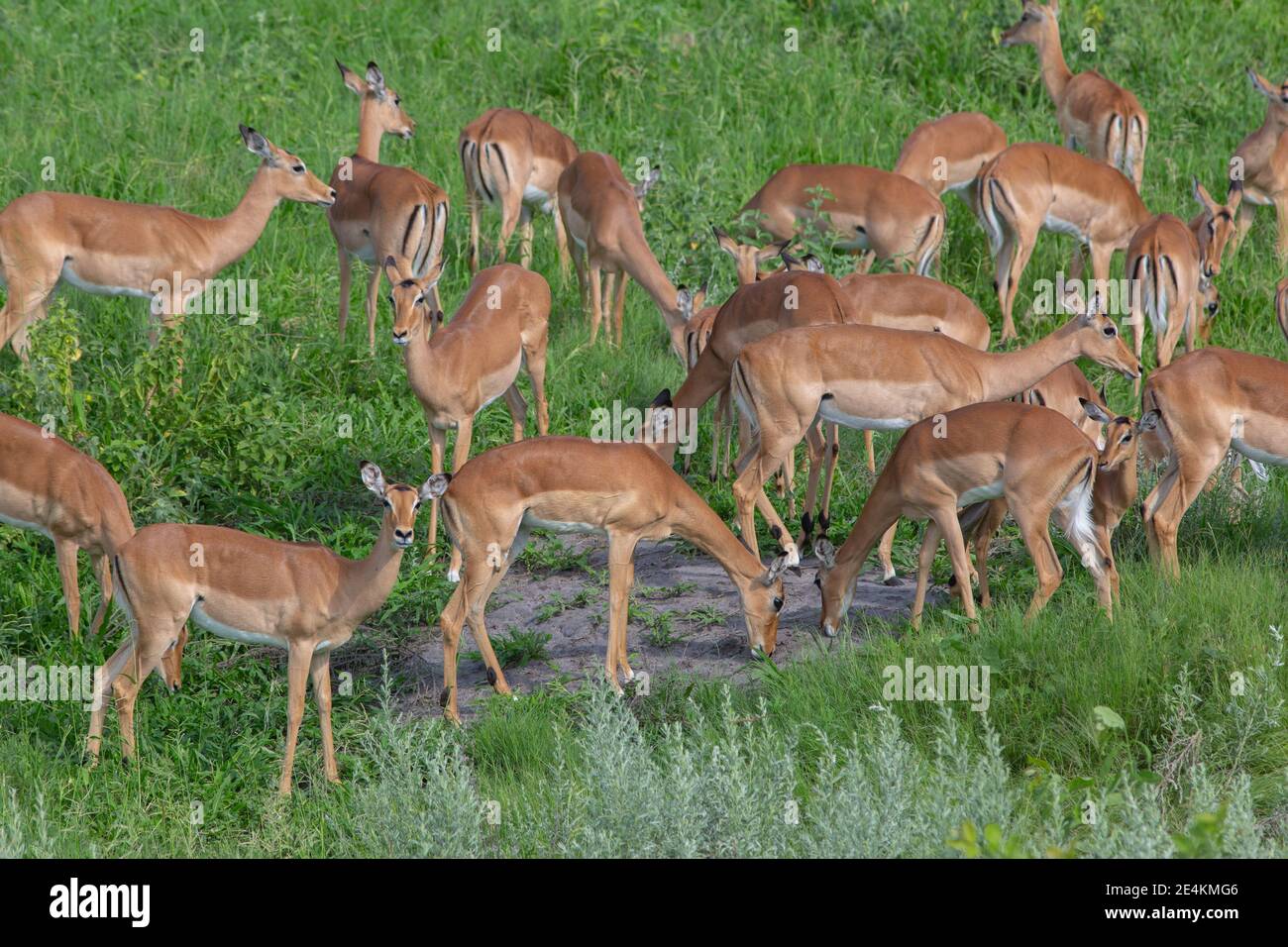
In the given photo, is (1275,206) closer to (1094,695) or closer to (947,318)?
(947,318)

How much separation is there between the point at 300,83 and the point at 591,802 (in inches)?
327

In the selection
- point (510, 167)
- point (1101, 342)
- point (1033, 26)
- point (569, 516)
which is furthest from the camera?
point (1033, 26)

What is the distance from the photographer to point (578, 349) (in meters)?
9.66

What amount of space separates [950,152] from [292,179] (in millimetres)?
4087

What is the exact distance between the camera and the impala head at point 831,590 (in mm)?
7164

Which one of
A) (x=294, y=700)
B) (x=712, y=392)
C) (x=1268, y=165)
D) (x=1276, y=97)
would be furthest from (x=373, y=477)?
(x=1276, y=97)

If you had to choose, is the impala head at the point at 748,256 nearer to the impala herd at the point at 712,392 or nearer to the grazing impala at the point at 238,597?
the impala herd at the point at 712,392

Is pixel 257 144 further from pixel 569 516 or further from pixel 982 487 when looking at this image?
pixel 982 487

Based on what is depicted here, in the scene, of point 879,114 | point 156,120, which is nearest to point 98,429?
point 156,120

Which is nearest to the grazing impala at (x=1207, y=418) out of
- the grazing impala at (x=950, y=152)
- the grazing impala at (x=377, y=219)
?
the grazing impala at (x=950, y=152)

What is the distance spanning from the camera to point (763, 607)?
23.3 feet

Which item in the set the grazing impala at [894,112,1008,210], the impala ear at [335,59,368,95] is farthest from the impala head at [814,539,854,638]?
the impala ear at [335,59,368,95]

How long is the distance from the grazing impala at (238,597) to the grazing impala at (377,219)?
10.2ft

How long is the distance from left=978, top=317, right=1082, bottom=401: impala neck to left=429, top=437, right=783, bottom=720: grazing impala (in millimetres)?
1442
